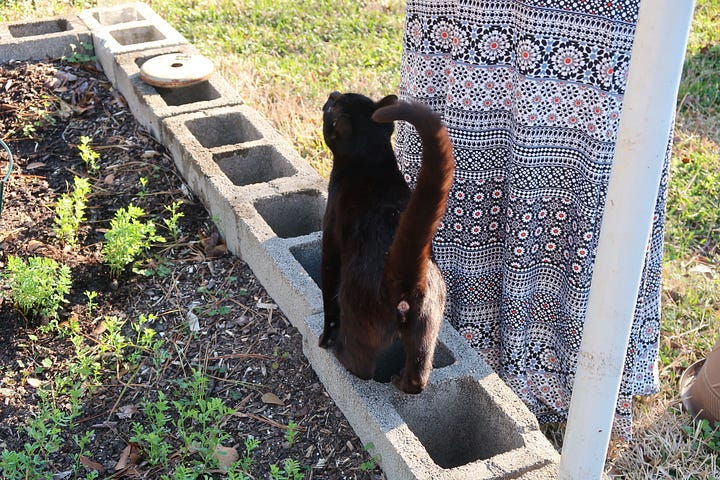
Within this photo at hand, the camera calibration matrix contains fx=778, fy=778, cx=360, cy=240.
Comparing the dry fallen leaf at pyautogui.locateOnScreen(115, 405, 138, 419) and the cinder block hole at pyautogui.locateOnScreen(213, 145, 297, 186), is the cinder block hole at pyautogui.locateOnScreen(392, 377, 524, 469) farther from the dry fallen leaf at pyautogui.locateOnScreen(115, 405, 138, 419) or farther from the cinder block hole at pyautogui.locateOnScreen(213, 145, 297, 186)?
the cinder block hole at pyautogui.locateOnScreen(213, 145, 297, 186)

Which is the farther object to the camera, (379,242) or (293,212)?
(293,212)

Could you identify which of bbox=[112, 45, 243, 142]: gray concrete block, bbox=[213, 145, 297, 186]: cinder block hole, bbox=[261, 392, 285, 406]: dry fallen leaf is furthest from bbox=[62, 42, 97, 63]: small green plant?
bbox=[261, 392, 285, 406]: dry fallen leaf

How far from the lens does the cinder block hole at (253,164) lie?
3.71 metres

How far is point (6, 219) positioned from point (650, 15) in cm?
310

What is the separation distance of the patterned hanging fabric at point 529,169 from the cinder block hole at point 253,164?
868 millimetres

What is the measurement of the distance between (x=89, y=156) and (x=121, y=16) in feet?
6.47

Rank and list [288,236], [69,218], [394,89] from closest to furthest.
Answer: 1. [69,218]
2. [288,236]
3. [394,89]

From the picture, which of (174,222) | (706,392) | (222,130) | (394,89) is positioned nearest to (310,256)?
(174,222)

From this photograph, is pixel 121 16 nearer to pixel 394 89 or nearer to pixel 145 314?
pixel 394 89

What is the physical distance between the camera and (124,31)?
5.11 meters

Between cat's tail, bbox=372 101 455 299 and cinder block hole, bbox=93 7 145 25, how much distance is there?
12.9ft

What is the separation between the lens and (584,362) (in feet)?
6.03

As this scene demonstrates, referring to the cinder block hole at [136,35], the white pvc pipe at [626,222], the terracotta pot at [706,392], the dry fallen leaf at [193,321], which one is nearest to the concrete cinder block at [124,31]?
the cinder block hole at [136,35]

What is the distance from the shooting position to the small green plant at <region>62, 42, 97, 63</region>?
4.93 metres
